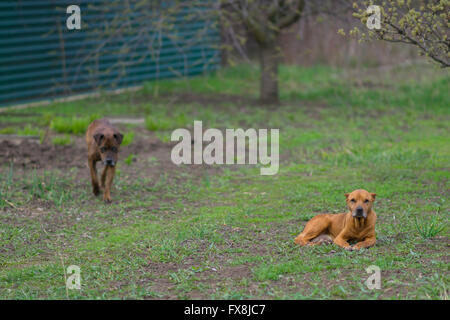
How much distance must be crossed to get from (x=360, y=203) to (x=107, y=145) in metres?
3.56

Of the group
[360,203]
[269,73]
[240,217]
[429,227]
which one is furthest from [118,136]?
[269,73]

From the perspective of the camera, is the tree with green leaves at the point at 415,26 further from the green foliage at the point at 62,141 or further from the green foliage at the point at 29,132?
the green foliage at the point at 29,132

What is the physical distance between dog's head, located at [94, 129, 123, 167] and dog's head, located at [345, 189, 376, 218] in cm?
333

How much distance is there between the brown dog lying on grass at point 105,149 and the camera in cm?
789

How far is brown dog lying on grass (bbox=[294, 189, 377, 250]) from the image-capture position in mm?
5789

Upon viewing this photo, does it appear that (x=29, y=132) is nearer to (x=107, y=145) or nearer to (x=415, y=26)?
(x=107, y=145)

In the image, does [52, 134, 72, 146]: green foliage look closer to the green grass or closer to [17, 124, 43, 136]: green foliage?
[17, 124, 43, 136]: green foliage

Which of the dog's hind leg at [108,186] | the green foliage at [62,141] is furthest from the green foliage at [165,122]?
Result: the dog's hind leg at [108,186]

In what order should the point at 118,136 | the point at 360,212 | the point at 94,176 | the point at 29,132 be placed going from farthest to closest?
the point at 29,132 → the point at 94,176 → the point at 118,136 → the point at 360,212

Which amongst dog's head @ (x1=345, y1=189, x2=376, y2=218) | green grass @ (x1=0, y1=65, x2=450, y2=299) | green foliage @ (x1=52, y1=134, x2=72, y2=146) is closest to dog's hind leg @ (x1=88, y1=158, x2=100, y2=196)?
green grass @ (x1=0, y1=65, x2=450, y2=299)

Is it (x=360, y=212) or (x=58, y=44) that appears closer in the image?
(x=360, y=212)

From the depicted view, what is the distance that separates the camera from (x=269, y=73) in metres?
15.1

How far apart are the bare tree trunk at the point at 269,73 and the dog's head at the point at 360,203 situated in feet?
30.1
